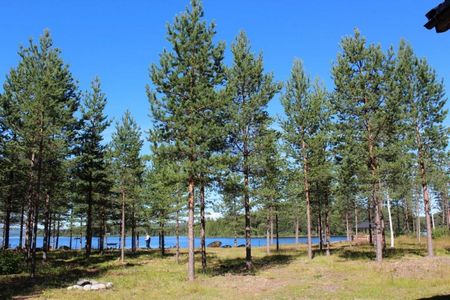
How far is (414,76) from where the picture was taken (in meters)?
31.2

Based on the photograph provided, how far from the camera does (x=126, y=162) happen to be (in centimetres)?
3634

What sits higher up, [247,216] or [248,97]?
[248,97]

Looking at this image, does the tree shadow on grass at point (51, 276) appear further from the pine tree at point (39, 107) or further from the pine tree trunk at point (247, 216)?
the pine tree trunk at point (247, 216)

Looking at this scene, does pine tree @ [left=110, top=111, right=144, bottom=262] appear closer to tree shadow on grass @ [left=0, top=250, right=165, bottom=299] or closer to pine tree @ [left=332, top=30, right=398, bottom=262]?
tree shadow on grass @ [left=0, top=250, right=165, bottom=299]

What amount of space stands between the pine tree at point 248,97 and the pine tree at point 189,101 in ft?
11.1

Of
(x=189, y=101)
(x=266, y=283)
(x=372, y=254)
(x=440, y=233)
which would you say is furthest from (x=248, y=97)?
(x=440, y=233)

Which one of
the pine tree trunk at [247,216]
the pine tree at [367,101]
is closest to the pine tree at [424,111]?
the pine tree at [367,101]

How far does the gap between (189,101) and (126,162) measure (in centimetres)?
1610

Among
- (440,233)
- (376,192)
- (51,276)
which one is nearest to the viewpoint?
(51,276)

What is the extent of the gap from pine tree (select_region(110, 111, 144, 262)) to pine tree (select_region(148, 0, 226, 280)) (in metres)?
13.1

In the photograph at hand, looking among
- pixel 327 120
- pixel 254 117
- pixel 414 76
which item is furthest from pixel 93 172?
pixel 414 76

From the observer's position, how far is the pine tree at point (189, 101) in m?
22.3

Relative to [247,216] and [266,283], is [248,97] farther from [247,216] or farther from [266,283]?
[266,283]

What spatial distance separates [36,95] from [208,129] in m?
11.6
